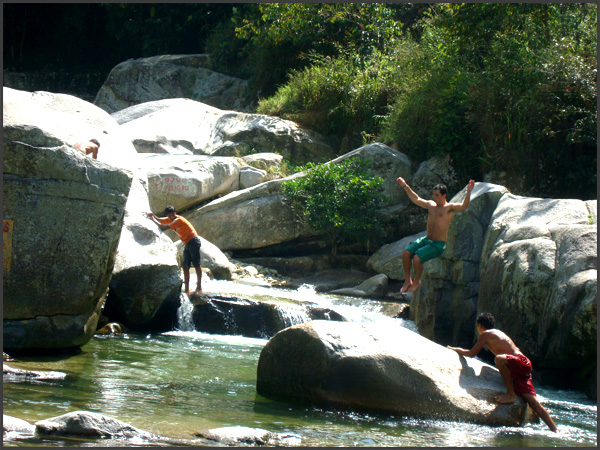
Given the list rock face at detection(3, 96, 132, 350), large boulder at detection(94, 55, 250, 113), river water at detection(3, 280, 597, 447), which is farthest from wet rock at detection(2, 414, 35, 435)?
large boulder at detection(94, 55, 250, 113)

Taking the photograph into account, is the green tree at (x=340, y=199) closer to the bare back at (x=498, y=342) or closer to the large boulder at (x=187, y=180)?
the large boulder at (x=187, y=180)

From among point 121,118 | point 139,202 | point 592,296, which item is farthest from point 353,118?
point 592,296

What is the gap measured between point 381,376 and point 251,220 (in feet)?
32.0

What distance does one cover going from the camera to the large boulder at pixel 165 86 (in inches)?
995

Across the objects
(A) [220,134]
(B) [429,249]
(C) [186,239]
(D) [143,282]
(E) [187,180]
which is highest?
(A) [220,134]

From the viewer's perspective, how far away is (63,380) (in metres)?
7.18

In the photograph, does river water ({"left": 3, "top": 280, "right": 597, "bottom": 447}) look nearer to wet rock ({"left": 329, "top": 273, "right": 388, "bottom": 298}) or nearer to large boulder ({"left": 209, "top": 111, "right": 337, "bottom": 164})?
wet rock ({"left": 329, "top": 273, "right": 388, "bottom": 298})

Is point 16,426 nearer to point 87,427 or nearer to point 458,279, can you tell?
point 87,427

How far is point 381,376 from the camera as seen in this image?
6.70 metres

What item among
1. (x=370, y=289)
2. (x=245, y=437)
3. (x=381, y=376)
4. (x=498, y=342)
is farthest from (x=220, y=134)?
(x=245, y=437)

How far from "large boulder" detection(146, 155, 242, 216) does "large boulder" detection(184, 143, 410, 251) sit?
403 millimetres

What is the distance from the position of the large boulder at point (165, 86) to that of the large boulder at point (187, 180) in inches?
334

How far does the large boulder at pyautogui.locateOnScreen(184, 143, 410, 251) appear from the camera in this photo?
52.8ft

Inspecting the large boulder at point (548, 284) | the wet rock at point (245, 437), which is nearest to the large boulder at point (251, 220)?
the large boulder at point (548, 284)
